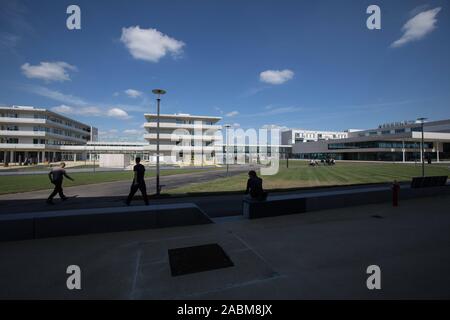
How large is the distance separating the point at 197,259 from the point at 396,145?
75046 millimetres

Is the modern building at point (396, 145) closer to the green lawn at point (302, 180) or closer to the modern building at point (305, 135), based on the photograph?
the modern building at point (305, 135)

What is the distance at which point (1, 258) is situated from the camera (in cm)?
435

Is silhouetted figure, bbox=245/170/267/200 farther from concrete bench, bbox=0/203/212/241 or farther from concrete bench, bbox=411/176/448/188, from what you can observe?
concrete bench, bbox=411/176/448/188

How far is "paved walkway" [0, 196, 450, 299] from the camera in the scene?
3305 millimetres

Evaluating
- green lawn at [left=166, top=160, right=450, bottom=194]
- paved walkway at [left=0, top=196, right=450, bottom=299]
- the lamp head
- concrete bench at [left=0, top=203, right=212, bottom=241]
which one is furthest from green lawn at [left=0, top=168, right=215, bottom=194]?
paved walkway at [left=0, top=196, right=450, bottom=299]

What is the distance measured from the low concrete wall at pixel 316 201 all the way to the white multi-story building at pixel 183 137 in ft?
138

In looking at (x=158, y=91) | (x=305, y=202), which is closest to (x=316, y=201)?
(x=305, y=202)

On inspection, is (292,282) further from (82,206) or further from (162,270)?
(82,206)

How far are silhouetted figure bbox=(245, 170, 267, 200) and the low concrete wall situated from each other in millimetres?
189

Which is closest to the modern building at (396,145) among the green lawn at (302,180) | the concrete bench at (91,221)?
the green lawn at (302,180)

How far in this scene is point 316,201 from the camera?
8266mm

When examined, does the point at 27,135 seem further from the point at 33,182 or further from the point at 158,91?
the point at 158,91
